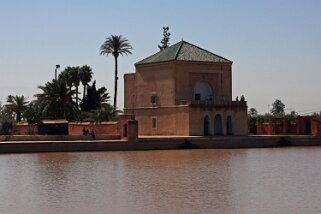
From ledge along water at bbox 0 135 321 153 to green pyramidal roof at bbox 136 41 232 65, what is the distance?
796cm

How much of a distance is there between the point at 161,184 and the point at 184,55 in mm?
28253

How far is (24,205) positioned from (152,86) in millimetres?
33011

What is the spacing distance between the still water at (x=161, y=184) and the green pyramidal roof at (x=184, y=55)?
14.7m

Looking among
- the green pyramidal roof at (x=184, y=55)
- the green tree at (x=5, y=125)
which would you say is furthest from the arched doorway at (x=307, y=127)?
the green tree at (x=5, y=125)

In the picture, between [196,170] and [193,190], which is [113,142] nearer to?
[196,170]

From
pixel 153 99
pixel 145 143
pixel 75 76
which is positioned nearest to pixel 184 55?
pixel 153 99

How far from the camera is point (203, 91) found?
5069cm

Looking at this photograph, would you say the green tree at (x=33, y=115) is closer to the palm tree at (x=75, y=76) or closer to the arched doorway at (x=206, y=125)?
the palm tree at (x=75, y=76)

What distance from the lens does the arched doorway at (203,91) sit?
50.2 meters

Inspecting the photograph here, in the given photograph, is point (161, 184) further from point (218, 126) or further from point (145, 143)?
point (218, 126)

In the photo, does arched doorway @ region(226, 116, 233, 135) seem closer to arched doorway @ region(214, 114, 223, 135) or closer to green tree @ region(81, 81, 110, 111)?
arched doorway @ region(214, 114, 223, 135)

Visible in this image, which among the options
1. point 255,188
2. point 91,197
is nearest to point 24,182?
point 91,197

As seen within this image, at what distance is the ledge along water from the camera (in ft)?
128

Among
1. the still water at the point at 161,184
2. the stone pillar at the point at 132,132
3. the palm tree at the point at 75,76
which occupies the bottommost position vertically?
the still water at the point at 161,184
